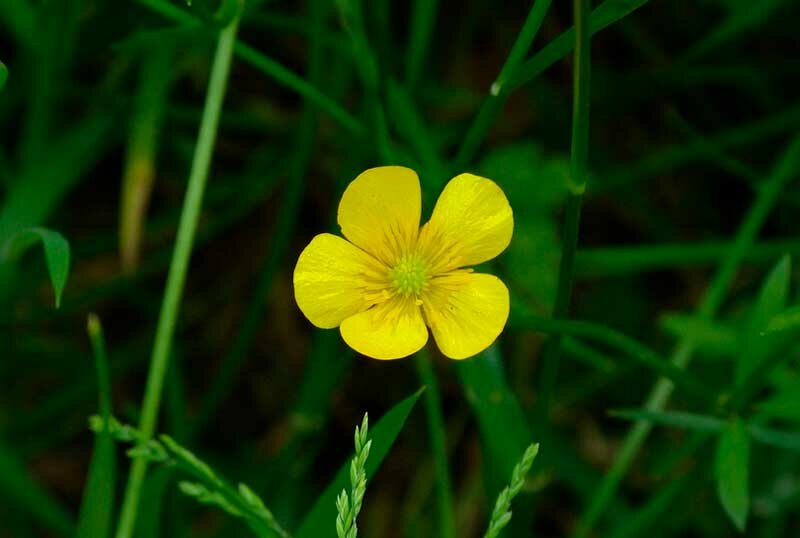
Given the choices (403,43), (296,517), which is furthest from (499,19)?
(296,517)

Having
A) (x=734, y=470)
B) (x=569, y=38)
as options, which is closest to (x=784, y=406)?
(x=734, y=470)

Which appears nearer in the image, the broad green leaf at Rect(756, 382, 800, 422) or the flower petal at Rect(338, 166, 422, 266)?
the flower petal at Rect(338, 166, 422, 266)

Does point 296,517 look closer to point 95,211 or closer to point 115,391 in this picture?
point 115,391

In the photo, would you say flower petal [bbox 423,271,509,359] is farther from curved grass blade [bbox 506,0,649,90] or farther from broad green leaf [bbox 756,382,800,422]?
broad green leaf [bbox 756,382,800,422]

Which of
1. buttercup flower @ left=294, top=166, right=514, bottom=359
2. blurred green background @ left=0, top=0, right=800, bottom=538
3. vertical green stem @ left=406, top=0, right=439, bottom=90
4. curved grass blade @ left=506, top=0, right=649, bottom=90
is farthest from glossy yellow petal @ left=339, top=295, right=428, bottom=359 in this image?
vertical green stem @ left=406, top=0, right=439, bottom=90

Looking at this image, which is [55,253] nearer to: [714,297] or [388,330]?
[388,330]

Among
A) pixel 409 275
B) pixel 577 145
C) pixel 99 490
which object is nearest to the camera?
pixel 577 145
